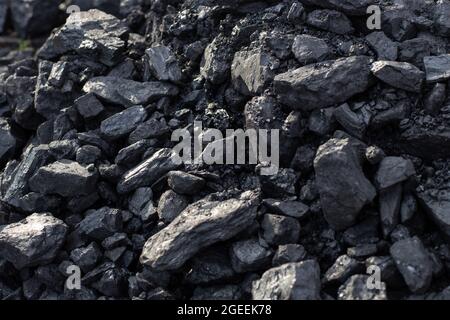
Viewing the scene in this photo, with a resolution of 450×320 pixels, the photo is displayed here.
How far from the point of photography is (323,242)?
7.53m

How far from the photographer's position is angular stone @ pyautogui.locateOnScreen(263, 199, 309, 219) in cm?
757

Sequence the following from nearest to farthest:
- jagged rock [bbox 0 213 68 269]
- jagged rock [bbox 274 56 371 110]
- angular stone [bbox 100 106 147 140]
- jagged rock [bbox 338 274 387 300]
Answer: jagged rock [bbox 338 274 387 300] → jagged rock [bbox 0 213 68 269] → jagged rock [bbox 274 56 371 110] → angular stone [bbox 100 106 147 140]

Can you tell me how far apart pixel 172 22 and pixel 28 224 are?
13.6 feet

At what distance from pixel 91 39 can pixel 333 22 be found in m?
4.18

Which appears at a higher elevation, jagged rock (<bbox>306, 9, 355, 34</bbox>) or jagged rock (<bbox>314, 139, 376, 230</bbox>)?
jagged rock (<bbox>306, 9, 355, 34</bbox>)

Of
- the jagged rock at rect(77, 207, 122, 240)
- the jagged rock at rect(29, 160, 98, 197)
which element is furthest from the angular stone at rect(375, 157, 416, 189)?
the jagged rock at rect(29, 160, 98, 197)

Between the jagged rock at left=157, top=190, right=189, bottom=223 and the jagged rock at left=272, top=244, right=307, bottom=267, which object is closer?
the jagged rock at left=272, top=244, right=307, bottom=267

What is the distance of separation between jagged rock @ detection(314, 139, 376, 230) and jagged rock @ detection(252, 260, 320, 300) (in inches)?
28.0

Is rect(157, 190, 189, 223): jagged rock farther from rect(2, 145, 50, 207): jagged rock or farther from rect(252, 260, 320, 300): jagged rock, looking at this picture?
rect(2, 145, 50, 207): jagged rock

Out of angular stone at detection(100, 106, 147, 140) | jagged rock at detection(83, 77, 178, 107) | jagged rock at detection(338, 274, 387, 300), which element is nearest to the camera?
jagged rock at detection(338, 274, 387, 300)

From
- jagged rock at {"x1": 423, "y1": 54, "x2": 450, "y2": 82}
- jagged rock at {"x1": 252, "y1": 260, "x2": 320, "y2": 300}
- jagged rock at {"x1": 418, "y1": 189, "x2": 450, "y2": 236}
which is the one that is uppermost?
jagged rock at {"x1": 423, "y1": 54, "x2": 450, "y2": 82}

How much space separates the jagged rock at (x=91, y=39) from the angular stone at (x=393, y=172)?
499 centimetres

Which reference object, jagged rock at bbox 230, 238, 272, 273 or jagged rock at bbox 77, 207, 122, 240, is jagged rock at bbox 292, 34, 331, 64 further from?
jagged rock at bbox 77, 207, 122, 240
